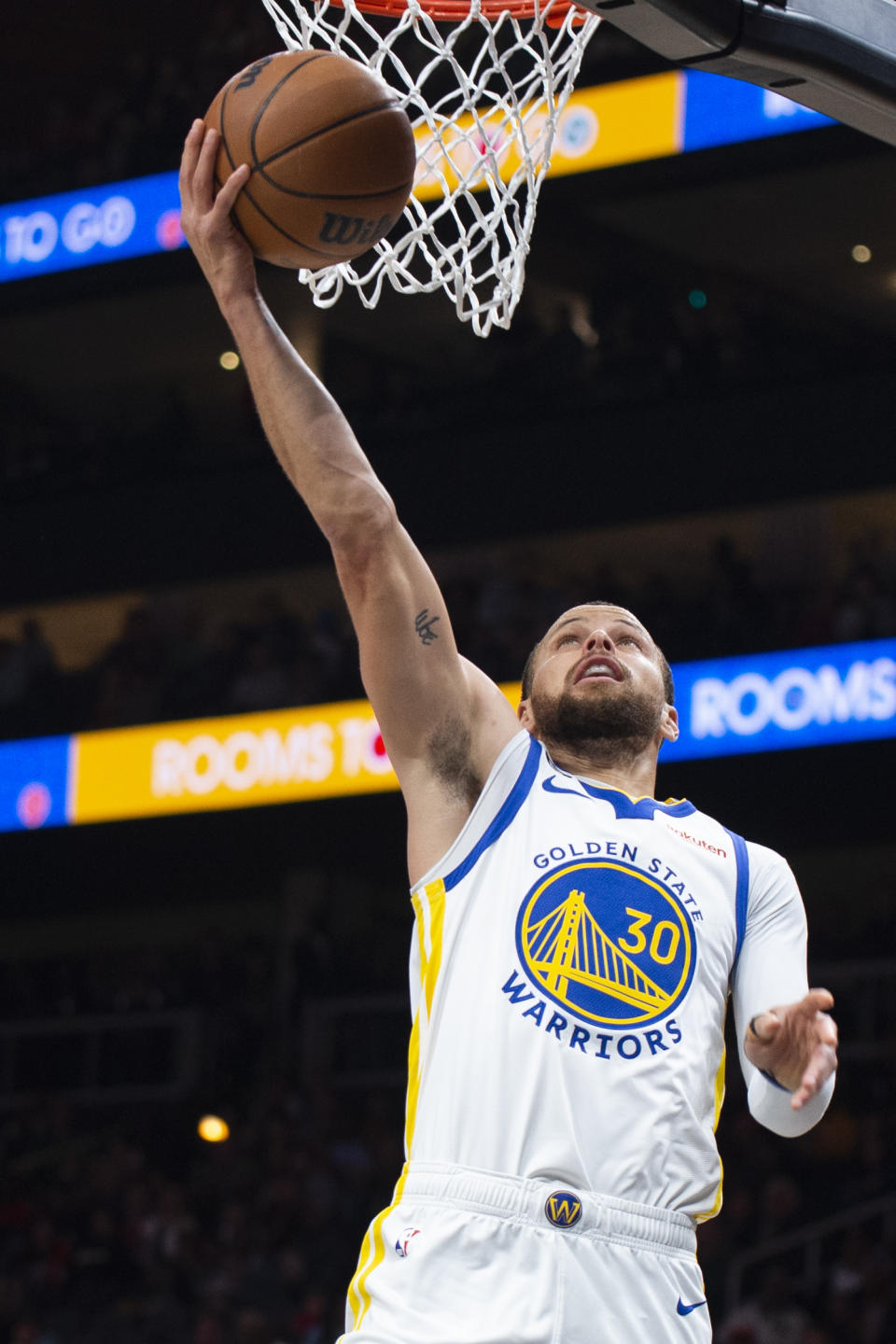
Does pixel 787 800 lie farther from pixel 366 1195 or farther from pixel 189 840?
pixel 189 840

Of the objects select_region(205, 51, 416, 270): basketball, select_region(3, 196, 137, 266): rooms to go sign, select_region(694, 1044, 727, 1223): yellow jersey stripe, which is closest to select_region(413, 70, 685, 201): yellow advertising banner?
select_region(3, 196, 137, 266): rooms to go sign

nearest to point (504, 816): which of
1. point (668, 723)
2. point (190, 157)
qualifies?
point (668, 723)

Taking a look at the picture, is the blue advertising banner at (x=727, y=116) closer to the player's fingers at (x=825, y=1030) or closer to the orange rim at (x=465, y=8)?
the orange rim at (x=465, y=8)

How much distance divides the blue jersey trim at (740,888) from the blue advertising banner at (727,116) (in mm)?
9837

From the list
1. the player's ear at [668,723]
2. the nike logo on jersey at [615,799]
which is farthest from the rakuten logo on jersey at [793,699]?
the nike logo on jersey at [615,799]

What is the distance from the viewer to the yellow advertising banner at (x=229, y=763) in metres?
11.9

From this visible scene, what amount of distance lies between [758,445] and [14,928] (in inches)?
335

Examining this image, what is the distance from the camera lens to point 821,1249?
8.71 metres

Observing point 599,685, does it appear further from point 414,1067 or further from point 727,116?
point 727,116

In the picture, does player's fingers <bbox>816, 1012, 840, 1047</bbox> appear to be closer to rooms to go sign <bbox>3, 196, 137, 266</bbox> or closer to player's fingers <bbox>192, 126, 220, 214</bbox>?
player's fingers <bbox>192, 126, 220, 214</bbox>

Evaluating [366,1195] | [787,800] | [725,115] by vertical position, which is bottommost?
[366,1195]

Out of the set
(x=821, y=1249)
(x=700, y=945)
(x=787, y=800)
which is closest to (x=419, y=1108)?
(x=700, y=945)

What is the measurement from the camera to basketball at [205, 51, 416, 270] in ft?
9.29

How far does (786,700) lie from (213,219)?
8.51m
